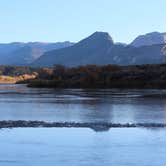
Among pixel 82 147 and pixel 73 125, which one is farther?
Answer: pixel 73 125

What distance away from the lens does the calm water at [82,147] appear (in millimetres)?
16812

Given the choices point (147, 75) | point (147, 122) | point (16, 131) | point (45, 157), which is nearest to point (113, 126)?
point (147, 122)

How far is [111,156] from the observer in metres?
17.6

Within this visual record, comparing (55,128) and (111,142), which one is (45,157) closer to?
(111,142)

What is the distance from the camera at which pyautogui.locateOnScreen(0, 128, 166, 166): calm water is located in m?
16.8

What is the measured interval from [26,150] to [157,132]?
321 inches

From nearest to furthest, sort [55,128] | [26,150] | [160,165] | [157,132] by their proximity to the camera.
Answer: [160,165]
[26,150]
[157,132]
[55,128]

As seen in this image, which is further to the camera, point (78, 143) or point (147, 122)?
point (147, 122)

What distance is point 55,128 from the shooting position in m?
26.7

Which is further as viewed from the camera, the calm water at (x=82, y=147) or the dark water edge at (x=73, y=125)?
the dark water edge at (x=73, y=125)

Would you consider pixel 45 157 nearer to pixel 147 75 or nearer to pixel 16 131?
pixel 16 131

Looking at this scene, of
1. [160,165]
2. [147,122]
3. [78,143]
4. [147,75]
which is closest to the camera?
[160,165]

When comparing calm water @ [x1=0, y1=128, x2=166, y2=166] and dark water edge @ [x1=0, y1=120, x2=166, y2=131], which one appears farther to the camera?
dark water edge @ [x1=0, y1=120, x2=166, y2=131]

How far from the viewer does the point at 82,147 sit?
19.7 meters
